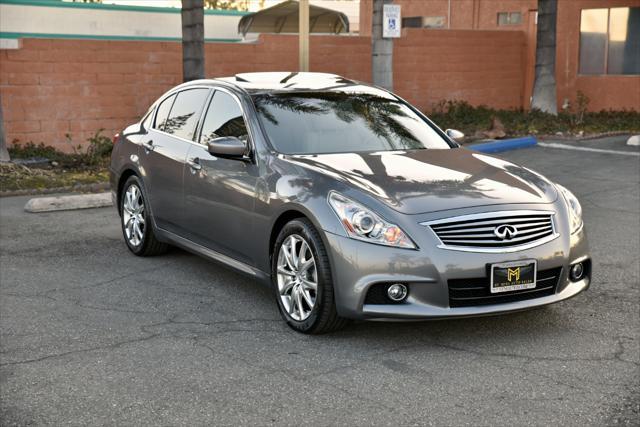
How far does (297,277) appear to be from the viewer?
5965 millimetres

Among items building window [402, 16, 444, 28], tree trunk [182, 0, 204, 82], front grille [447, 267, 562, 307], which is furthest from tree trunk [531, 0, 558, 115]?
front grille [447, 267, 562, 307]

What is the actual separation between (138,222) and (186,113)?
3.86 feet

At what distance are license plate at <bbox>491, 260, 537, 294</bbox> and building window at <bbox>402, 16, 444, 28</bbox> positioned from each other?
2101cm

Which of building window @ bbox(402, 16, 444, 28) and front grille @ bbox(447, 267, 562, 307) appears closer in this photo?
front grille @ bbox(447, 267, 562, 307)

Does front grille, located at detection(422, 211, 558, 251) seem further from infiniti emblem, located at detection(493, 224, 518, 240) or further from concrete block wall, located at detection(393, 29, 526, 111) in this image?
concrete block wall, located at detection(393, 29, 526, 111)

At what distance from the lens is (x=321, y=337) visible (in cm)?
589

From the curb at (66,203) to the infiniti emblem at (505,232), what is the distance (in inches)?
255

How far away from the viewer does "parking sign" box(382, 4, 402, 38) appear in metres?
15.5

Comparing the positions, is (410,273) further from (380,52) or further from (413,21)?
(413,21)

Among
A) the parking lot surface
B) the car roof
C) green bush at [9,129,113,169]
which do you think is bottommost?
the parking lot surface

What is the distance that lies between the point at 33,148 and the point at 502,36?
11789 millimetres

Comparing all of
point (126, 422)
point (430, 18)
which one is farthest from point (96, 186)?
point (430, 18)

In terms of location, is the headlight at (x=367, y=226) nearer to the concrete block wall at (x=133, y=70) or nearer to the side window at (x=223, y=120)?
the side window at (x=223, y=120)

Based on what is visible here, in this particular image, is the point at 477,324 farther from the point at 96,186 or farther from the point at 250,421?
the point at 96,186
